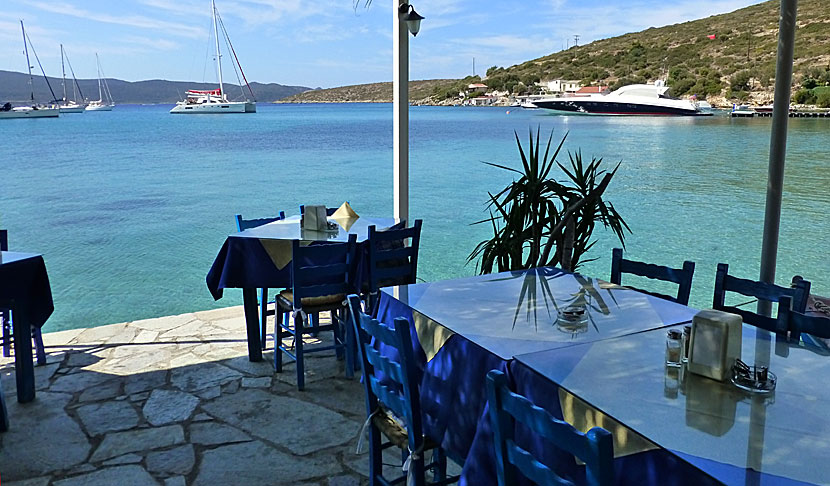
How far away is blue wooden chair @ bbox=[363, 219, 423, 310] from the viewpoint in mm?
3656

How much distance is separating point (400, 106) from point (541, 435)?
354cm

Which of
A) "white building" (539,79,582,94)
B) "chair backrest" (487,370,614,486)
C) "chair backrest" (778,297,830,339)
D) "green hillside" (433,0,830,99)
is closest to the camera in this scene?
"chair backrest" (487,370,614,486)

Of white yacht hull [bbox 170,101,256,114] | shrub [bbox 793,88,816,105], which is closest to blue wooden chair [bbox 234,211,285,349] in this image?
shrub [bbox 793,88,816,105]

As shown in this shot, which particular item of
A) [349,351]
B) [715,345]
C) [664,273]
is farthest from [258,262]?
[715,345]

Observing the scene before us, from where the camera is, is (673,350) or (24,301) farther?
(24,301)

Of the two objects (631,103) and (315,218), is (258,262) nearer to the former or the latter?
(315,218)

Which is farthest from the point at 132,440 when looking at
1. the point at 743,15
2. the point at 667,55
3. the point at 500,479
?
the point at 667,55

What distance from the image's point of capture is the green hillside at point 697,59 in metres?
12.6

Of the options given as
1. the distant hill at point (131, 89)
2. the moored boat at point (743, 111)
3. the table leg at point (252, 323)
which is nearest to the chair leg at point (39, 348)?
the table leg at point (252, 323)

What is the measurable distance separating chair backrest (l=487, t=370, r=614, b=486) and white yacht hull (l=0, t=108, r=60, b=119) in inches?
2481

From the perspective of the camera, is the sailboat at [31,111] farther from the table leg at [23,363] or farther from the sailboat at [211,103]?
the table leg at [23,363]

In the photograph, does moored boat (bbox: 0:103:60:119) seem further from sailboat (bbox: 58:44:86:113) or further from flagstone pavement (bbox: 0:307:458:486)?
flagstone pavement (bbox: 0:307:458:486)

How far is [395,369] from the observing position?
1989 millimetres

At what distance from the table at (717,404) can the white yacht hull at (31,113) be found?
206 ft
